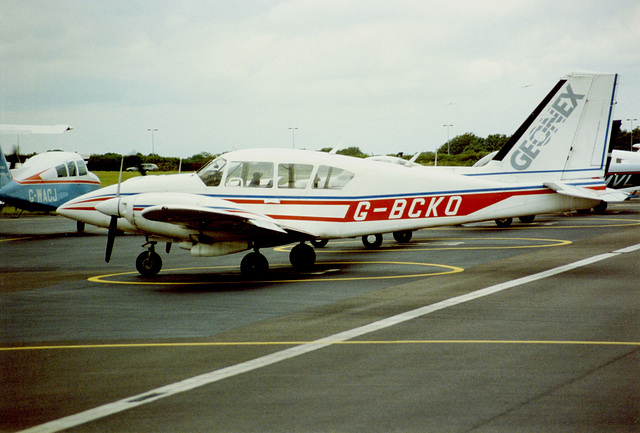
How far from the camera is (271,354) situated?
8.32m

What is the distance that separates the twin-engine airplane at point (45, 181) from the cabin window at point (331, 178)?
15808 millimetres

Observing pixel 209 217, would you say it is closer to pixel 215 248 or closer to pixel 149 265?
pixel 215 248

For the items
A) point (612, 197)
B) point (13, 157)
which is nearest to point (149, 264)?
point (612, 197)

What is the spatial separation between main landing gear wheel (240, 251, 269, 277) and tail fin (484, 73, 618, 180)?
719 centimetres

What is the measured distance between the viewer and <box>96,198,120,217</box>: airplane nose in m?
15.1

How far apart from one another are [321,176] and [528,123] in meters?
6.40

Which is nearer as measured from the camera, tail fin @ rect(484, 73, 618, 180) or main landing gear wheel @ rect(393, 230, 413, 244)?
tail fin @ rect(484, 73, 618, 180)

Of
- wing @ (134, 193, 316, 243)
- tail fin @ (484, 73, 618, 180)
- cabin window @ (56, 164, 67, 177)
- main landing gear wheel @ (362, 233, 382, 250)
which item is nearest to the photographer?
wing @ (134, 193, 316, 243)

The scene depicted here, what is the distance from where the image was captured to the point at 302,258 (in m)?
16.7

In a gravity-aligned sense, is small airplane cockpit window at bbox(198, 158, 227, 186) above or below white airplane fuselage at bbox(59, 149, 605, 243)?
above

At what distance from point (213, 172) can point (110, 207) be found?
8.24 ft

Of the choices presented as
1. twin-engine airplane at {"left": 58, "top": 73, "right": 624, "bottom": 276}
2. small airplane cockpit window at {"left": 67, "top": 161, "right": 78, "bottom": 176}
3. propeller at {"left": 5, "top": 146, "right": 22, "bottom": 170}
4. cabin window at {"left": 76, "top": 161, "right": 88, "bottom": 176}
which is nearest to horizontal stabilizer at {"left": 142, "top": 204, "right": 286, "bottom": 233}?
twin-engine airplane at {"left": 58, "top": 73, "right": 624, "bottom": 276}

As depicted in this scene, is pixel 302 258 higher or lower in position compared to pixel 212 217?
lower

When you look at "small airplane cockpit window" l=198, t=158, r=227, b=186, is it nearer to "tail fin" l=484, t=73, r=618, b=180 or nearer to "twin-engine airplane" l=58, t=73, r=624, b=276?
"twin-engine airplane" l=58, t=73, r=624, b=276
